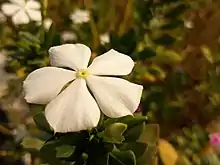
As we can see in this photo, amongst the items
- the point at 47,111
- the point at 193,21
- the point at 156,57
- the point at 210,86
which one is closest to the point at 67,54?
the point at 47,111

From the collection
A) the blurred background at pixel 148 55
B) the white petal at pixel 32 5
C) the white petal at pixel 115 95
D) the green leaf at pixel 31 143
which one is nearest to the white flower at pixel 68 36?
the blurred background at pixel 148 55

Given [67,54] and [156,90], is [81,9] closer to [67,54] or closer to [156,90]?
[156,90]

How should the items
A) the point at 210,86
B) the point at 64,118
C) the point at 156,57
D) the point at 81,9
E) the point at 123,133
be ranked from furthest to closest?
the point at 81,9
the point at 210,86
the point at 156,57
the point at 123,133
the point at 64,118

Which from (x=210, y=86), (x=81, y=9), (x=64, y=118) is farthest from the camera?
(x=81, y=9)

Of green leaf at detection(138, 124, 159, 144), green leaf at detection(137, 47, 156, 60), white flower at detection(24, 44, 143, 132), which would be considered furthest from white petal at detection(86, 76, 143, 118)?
green leaf at detection(137, 47, 156, 60)

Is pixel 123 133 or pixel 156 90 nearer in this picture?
pixel 123 133

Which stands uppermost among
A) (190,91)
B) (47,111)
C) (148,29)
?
(47,111)

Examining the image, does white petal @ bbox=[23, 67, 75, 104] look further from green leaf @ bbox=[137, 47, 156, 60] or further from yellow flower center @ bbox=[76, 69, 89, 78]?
green leaf @ bbox=[137, 47, 156, 60]
